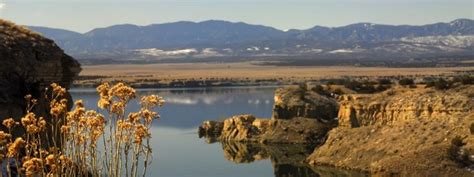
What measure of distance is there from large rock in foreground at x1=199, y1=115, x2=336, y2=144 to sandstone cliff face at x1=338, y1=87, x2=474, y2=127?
284 centimetres

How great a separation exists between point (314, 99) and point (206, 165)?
52.9 feet

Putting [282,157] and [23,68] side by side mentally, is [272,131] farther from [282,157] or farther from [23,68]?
[23,68]

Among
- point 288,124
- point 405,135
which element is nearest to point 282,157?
point 405,135

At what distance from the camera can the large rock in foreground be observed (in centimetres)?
4709

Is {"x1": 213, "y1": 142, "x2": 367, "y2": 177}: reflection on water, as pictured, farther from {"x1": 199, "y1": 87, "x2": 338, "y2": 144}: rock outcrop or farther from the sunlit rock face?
the sunlit rock face

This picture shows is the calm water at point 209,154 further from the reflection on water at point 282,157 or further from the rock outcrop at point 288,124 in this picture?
the rock outcrop at point 288,124

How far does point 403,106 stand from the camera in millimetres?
39906

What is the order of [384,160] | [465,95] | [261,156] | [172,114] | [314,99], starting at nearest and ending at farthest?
1. [384,160]
2. [465,95]
3. [261,156]
4. [314,99]
5. [172,114]

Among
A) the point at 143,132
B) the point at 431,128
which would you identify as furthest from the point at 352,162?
the point at 143,132

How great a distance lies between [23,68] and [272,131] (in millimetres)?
29141

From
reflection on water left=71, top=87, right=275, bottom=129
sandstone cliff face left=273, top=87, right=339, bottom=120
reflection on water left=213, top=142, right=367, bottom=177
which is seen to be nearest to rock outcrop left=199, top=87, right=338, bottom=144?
sandstone cliff face left=273, top=87, right=339, bottom=120

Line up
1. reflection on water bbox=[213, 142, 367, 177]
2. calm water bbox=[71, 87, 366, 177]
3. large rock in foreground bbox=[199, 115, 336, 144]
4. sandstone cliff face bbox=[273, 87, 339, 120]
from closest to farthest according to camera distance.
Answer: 1. reflection on water bbox=[213, 142, 367, 177]
2. calm water bbox=[71, 87, 366, 177]
3. large rock in foreground bbox=[199, 115, 336, 144]
4. sandstone cliff face bbox=[273, 87, 339, 120]

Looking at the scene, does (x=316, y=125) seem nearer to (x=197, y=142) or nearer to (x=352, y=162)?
(x=197, y=142)

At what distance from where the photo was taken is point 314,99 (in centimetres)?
5181
